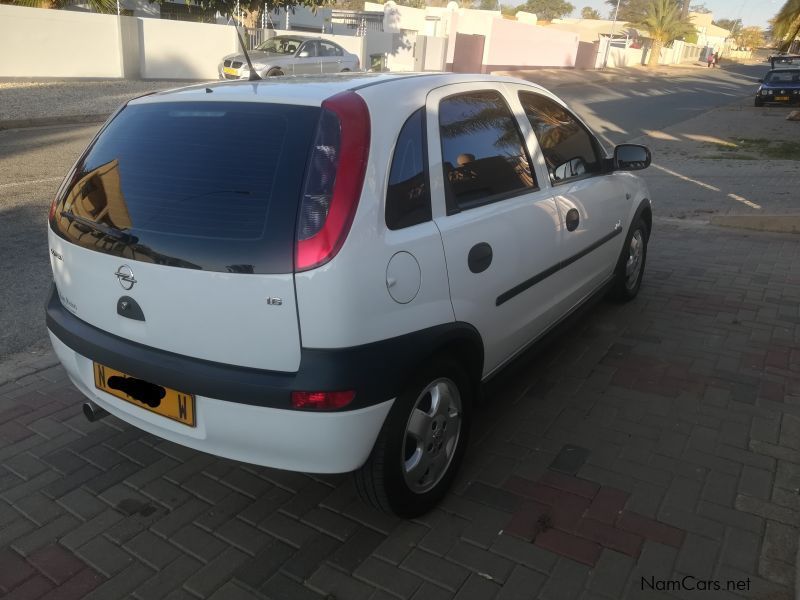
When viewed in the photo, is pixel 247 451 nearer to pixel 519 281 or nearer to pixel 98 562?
pixel 98 562

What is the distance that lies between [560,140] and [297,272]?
7.66ft

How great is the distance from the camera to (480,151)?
3193 mm

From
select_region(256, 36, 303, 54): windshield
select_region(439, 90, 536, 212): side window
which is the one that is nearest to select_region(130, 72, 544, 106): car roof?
select_region(439, 90, 536, 212): side window

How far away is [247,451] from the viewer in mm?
2516

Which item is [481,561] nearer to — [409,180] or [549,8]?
[409,180]

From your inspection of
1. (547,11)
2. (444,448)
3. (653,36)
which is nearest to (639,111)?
(444,448)

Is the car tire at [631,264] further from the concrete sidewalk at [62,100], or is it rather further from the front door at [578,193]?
the concrete sidewalk at [62,100]

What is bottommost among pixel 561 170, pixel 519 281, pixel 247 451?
pixel 247 451

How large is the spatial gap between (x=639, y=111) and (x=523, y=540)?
80.4 feet

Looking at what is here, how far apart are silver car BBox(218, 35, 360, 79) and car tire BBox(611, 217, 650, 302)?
15.1 metres

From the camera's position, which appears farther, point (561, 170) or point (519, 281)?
point (561, 170)

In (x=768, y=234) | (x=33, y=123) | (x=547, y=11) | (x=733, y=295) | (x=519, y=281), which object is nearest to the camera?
(x=519, y=281)

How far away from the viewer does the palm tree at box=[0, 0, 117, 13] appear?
2055 cm

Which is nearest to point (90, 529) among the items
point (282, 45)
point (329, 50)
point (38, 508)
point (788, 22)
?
point (38, 508)
